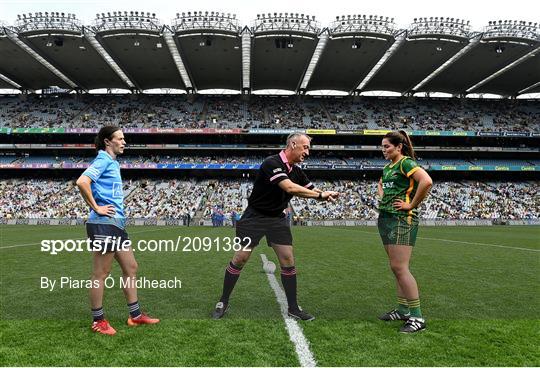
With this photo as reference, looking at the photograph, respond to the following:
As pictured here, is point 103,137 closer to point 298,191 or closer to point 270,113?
point 298,191

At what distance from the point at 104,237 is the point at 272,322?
2.11m

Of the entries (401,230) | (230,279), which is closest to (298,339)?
(230,279)

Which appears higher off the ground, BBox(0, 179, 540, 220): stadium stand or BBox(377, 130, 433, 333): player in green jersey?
BBox(377, 130, 433, 333): player in green jersey

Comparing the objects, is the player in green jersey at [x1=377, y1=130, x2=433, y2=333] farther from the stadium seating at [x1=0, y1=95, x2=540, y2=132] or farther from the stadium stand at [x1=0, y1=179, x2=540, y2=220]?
the stadium seating at [x1=0, y1=95, x2=540, y2=132]

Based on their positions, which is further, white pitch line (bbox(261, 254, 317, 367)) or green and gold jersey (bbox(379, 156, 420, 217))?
green and gold jersey (bbox(379, 156, 420, 217))

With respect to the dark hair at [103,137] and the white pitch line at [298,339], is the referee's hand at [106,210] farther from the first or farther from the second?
the white pitch line at [298,339]

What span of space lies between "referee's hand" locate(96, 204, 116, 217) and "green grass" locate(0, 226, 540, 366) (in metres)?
1.25

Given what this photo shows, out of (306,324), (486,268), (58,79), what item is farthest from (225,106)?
(306,324)

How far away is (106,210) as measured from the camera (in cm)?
424

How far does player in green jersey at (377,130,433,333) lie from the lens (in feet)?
14.7

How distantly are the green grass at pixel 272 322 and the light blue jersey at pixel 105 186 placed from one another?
1204 mm

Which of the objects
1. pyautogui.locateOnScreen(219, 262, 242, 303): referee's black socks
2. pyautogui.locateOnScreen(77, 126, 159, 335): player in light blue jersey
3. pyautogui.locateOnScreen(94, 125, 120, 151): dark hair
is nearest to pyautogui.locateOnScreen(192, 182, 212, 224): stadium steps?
pyautogui.locateOnScreen(219, 262, 242, 303): referee's black socks

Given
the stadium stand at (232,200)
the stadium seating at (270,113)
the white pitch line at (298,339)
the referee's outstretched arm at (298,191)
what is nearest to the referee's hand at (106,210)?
the referee's outstretched arm at (298,191)

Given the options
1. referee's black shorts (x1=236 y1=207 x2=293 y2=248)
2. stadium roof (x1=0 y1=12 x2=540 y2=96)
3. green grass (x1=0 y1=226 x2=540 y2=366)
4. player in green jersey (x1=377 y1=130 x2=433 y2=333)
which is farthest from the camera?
stadium roof (x1=0 y1=12 x2=540 y2=96)
